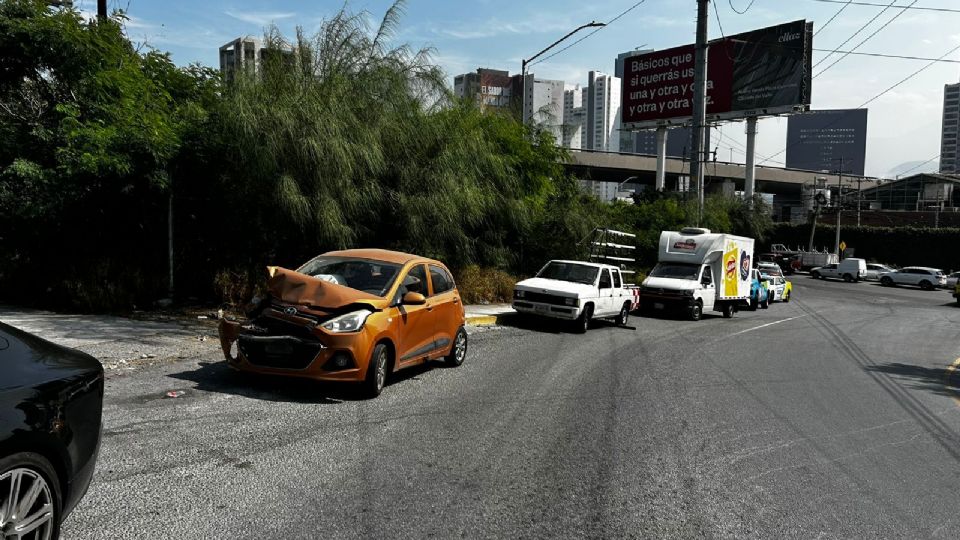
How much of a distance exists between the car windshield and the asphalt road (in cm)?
128

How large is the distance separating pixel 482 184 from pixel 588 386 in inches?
425

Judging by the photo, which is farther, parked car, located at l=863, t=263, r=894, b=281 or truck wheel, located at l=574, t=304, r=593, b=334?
parked car, located at l=863, t=263, r=894, b=281

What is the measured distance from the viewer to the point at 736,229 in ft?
191

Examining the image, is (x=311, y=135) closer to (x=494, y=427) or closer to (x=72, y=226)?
(x=72, y=226)

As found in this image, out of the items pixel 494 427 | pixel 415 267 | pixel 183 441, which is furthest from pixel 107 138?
pixel 494 427

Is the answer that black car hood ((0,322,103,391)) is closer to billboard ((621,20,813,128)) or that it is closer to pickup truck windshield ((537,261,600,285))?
pickup truck windshield ((537,261,600,285))

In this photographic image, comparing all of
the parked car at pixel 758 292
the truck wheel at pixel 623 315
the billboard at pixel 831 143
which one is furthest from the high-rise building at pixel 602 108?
the billboard at pixel 831 143

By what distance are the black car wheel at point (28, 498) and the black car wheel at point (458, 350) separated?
7.19m

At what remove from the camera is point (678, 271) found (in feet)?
73.9

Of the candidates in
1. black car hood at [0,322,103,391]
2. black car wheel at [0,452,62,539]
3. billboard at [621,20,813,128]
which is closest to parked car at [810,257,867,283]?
billboard at [621,20,813,128]

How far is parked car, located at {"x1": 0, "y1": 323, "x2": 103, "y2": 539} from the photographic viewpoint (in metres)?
3.10

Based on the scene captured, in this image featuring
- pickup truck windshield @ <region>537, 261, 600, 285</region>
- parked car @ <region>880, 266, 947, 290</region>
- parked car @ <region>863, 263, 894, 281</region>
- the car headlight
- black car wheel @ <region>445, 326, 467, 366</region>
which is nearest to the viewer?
the car headlight

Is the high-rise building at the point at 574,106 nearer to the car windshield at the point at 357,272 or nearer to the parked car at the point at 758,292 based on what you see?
the parked car at the point at 758,292

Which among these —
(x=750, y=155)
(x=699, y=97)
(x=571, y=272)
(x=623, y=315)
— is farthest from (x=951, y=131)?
(x=571, y=272)
